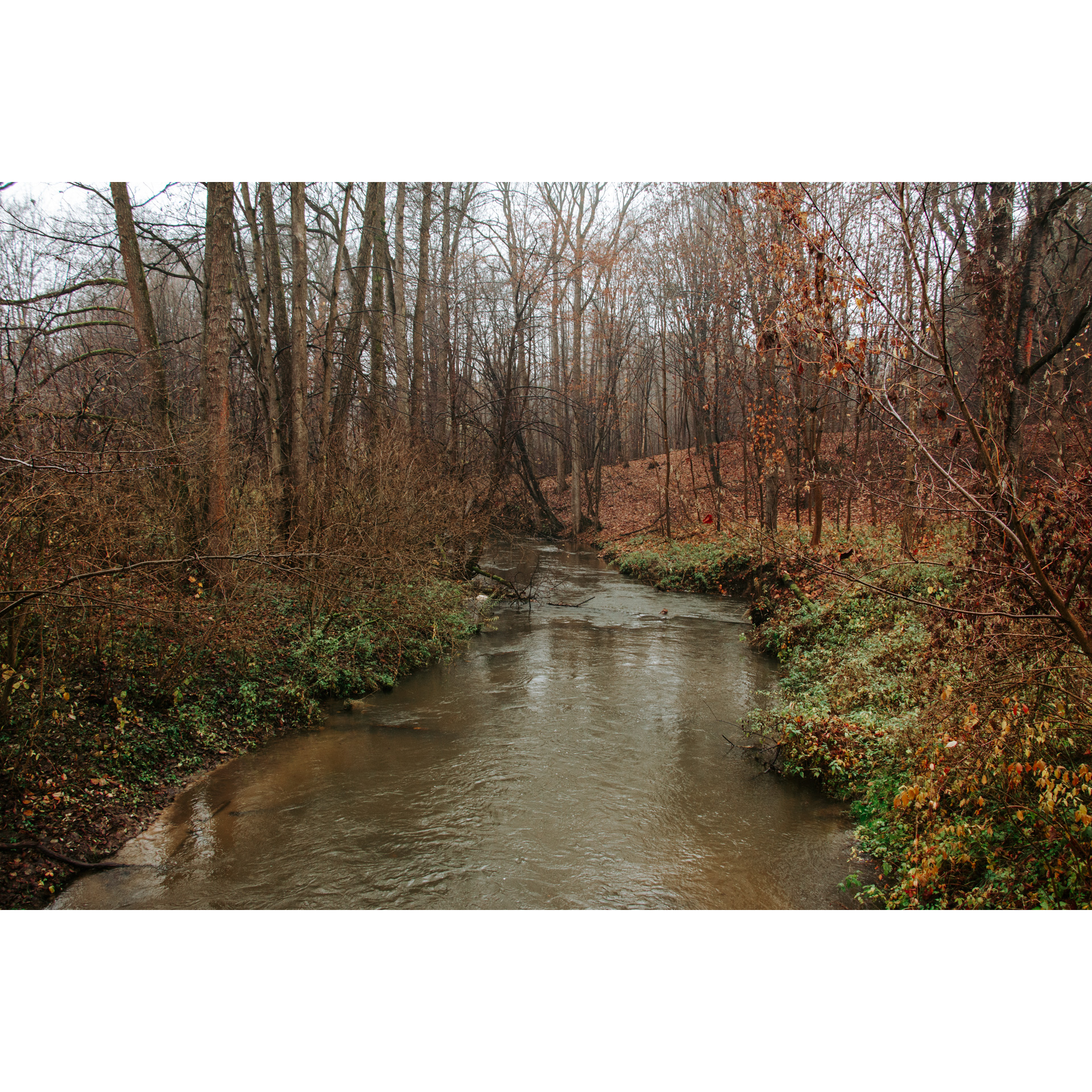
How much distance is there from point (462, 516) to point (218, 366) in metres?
5.28

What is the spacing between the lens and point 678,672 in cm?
945

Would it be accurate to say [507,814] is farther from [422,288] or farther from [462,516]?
[422,288]

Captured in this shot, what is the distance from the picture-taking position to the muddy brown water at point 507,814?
457 centimetres

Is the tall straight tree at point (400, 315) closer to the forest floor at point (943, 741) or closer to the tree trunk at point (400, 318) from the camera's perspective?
the tree trunk at point (400, 318)

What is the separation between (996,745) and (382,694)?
6.59 m

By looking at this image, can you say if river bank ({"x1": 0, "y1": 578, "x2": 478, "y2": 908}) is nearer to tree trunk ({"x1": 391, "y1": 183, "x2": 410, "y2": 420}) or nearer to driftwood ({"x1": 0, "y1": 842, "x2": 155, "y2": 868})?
driftwood ({"x1": 0, "y1": 842, "x2": 155, "y2": 868})

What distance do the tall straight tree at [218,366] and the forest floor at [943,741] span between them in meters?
5.46

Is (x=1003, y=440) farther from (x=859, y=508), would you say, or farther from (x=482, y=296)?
(x=482, y=296)

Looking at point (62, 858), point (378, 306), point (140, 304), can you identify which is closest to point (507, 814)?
point (62, 858)

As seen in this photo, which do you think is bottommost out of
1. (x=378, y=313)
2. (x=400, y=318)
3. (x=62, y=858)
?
(x=62, y=858)

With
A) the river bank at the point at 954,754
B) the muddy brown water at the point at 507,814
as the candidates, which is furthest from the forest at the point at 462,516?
the muddy brown water at the point at 507,814

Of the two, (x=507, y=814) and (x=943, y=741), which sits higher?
(x=943, y=741)

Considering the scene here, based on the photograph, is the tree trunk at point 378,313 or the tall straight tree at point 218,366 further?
the tree trunk at point 378,313

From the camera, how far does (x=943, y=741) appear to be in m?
4.19
